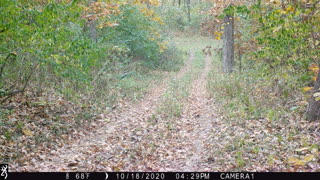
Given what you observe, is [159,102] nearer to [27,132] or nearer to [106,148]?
[106,148]

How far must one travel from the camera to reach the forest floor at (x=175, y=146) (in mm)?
5828

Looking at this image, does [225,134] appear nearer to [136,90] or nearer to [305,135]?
[305,135]

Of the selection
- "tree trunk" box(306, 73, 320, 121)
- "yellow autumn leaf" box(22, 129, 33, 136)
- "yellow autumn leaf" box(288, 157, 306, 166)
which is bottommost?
"yellow autumn leaf" box(22, 129, 33, 136)

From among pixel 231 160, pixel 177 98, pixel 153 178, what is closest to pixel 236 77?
pixel 177 98

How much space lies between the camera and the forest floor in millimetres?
5828

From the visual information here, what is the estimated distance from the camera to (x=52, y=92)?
32.1 ft

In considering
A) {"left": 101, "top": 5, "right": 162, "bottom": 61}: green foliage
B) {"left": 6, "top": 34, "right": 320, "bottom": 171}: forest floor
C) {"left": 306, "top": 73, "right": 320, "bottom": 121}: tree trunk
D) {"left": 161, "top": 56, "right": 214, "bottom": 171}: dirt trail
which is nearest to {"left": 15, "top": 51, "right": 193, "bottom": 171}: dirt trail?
{"left": 6, "top": 34, "right": 320, "bottom": 171}: forest floor

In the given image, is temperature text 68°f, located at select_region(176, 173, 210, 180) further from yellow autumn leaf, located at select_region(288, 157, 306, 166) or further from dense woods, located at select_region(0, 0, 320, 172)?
yellow autumn leaf, located at select_region(288, 157, 306, 166)

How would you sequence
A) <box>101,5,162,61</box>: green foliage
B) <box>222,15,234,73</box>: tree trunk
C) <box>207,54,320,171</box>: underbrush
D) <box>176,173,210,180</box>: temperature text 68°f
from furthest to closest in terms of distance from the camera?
<box>101,5,162,61</box>: green foliage, <box>222,15,234,73</box>: tree trunk, <box>207,54,320,171</box>: underbrush, <box>176,173,210,180</box>: temperature text 68°f

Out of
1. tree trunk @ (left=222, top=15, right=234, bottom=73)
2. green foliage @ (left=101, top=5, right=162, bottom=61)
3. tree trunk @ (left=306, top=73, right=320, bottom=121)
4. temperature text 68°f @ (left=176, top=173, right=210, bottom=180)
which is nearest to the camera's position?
temperature text 68°f @ (left=176, top=173, right=210, bottom=180)

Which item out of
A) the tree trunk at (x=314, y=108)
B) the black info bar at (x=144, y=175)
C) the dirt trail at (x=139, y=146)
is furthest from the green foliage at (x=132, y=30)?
the black info bar at (x=144, y=175)

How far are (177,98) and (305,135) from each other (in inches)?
237

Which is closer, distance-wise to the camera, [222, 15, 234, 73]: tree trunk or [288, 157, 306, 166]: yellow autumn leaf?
[288, 157, 306, 166]: yellow autumn leaf

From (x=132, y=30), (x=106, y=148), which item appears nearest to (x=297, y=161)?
(x=106, y=148)
